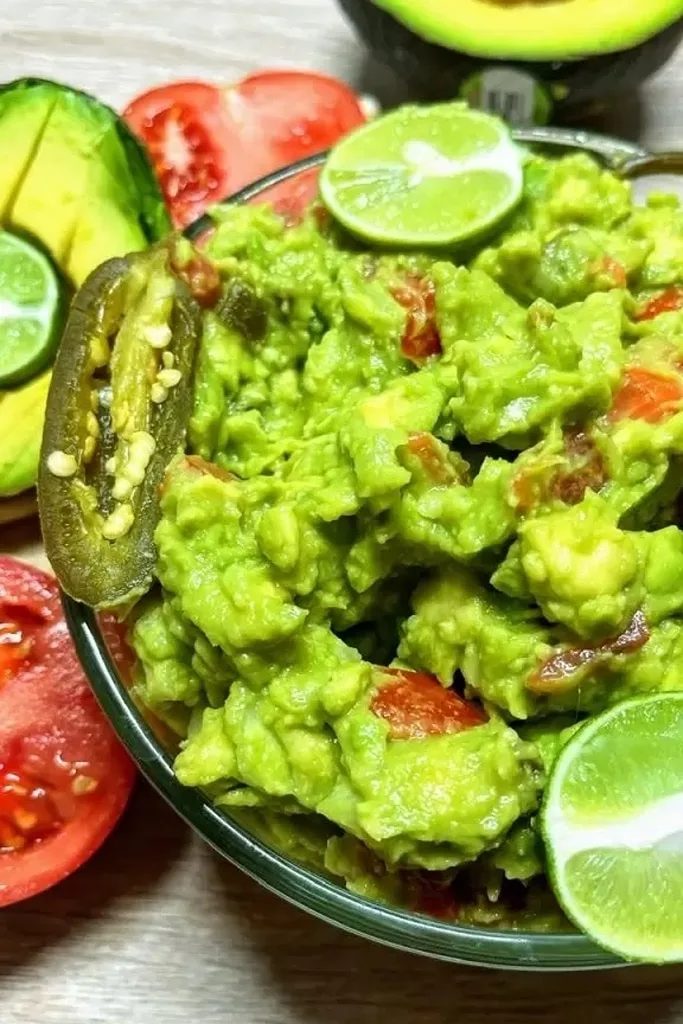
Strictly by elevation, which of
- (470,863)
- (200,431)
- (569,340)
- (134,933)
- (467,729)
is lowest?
(134,933)

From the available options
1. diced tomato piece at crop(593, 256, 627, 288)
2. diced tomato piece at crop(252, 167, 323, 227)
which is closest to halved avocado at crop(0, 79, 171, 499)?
diced tomato piece at crop(252, 167, 323, 227)

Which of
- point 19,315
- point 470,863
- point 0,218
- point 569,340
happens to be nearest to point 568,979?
point 470,863

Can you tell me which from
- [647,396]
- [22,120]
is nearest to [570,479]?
[647,396]

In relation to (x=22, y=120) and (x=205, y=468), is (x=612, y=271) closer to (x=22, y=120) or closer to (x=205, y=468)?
(x=205, y=468)

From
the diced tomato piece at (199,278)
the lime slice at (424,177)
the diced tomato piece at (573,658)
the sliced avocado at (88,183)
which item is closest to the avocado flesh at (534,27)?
the lime slice at (424,177)

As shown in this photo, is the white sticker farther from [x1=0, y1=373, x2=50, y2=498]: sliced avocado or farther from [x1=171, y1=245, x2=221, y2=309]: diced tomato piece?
[x1=0, y1=373, x2=50, y2=498]: sliced avocado

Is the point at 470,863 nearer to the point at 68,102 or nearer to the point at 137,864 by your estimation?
the point at 137,864

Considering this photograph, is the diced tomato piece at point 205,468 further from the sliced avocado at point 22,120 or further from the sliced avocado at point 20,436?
the sliced avocado at point 22,120
